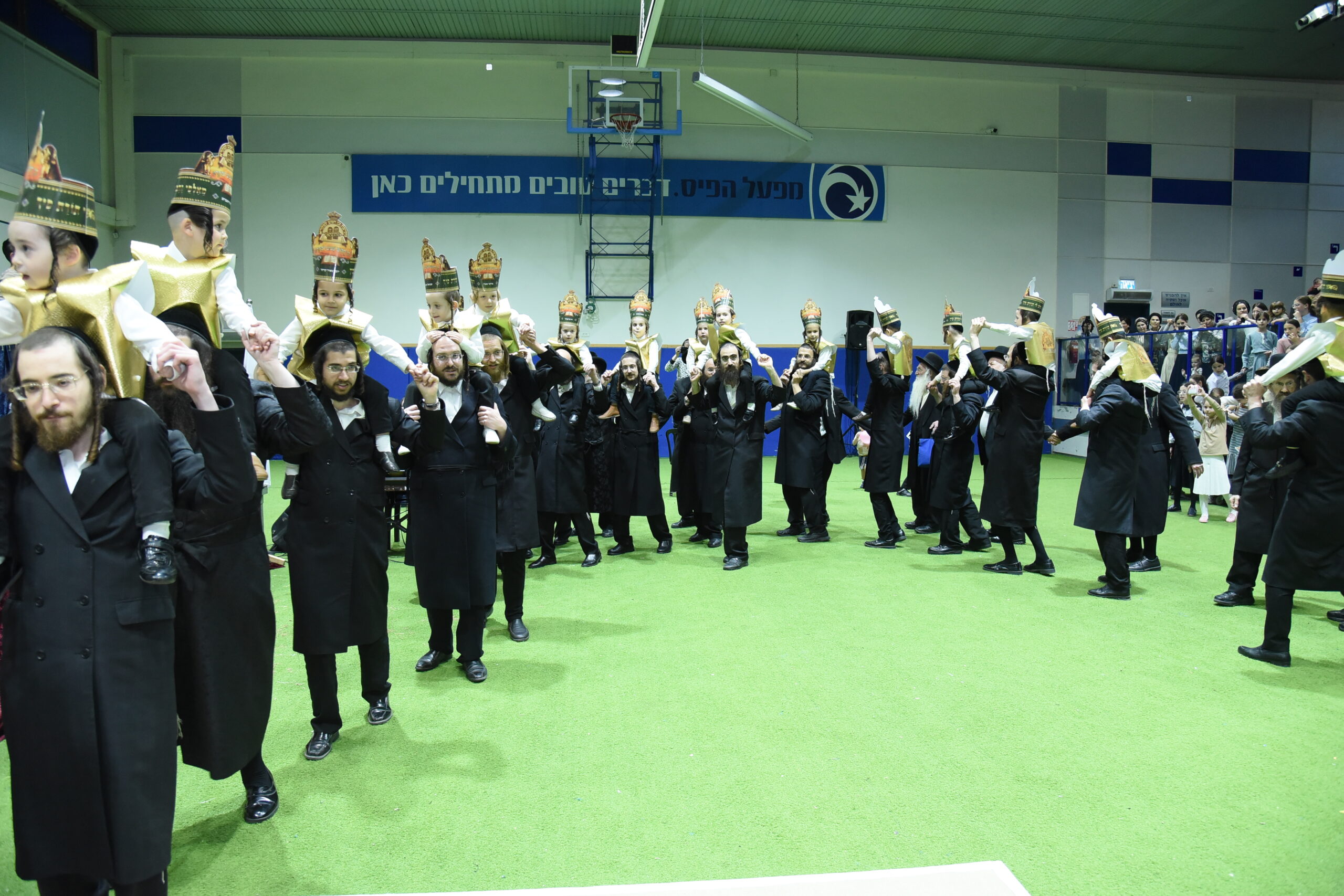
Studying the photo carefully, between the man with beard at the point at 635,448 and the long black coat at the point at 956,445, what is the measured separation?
2.19 metres

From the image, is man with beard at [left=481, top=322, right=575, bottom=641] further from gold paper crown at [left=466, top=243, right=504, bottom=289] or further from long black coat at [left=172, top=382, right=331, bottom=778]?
long black coat at [left=172, top=382, right=331, bottom=778]

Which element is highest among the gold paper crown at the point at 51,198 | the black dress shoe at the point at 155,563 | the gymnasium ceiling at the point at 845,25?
the gymnasium ceiling at the point at 845,25

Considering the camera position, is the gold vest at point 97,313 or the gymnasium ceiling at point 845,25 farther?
the gymnasium ceiling at point 845,25

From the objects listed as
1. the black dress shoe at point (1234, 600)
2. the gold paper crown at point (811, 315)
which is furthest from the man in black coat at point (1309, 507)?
the gold paper crown at point (811, 315)

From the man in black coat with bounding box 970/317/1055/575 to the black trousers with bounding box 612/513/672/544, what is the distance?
245 cm

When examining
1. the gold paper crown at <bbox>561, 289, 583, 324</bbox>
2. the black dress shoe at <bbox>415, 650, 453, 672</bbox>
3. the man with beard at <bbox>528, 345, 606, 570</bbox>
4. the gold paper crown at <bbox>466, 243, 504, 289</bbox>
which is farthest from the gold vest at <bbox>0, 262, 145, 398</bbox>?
the gold paper crown at <bbox>561, 289, 583, 324</bbox>

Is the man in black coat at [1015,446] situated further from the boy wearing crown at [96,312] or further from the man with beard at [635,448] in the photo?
the boy wearing crown at [96,312]

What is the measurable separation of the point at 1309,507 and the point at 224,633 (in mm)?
4553

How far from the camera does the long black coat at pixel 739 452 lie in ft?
19.7

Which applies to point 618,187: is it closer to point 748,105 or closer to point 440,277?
point 748,105

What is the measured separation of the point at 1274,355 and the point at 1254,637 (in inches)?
87.7

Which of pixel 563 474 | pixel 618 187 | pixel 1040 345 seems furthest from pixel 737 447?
pixel 618 187

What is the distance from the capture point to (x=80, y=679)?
1.76 metres

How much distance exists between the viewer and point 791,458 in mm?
7047
